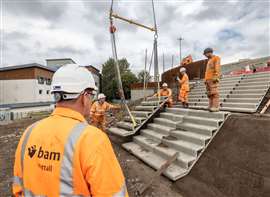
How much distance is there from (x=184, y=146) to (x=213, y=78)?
7.05 ft

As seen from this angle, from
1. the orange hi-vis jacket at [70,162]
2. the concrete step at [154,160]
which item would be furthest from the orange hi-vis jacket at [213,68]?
the orange hi-vis jacket at [70,162]

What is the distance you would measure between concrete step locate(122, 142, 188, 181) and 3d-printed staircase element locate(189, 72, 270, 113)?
2.55m

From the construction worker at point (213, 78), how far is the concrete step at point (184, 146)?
1.32 meters

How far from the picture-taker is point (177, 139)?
17.0ft

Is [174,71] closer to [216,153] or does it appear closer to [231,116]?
[231,116]

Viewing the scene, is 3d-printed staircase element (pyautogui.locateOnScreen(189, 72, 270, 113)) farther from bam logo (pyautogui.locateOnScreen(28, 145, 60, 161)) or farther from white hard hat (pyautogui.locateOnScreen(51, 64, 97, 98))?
bam logo (pyautogui.locateOnScreen(28, 145, 60, 161))

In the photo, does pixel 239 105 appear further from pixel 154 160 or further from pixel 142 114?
pixel 142 114

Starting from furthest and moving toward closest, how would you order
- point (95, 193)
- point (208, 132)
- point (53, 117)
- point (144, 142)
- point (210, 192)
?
point (144, 142)
point (208, 132)
point (210, 192)
point (53, 117)
point (95, 193)

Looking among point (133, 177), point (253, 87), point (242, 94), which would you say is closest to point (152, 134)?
point (133, 177)

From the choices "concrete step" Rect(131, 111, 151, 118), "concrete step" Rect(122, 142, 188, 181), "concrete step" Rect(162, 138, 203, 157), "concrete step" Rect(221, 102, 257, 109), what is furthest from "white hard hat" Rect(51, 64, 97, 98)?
"concrete step" Rect(131, 111, 151, 118)

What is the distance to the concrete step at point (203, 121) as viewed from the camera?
4.77 meters

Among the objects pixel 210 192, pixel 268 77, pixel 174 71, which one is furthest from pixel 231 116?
pixel 174 71

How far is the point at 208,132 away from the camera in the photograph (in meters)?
4.62

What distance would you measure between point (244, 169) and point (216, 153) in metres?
0.71
